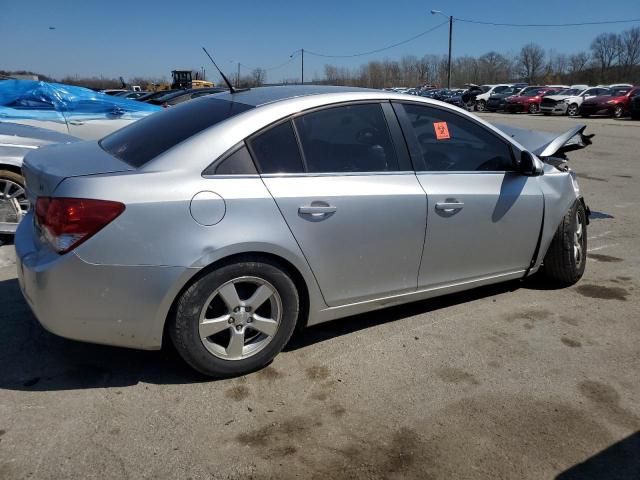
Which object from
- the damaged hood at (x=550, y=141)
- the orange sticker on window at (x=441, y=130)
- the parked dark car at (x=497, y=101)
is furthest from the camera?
the parked dark car at (x=497, y=101)

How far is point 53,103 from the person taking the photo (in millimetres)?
7488

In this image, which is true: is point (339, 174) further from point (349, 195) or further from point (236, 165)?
point (236, 165)

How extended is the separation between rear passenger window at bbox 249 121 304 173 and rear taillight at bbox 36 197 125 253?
77 cm

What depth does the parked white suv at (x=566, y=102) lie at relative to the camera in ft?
107

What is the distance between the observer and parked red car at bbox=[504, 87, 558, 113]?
35.6 meters

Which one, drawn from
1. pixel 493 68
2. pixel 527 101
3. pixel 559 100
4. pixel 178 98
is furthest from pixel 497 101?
pixel 493 68

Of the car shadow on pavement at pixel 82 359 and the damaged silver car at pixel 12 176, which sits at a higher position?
the damaged silver car at pixel 12 176

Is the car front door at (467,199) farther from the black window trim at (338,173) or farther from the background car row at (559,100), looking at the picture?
the background car row at (559,100)

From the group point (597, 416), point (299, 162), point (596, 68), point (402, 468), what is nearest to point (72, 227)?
point (299, 162)

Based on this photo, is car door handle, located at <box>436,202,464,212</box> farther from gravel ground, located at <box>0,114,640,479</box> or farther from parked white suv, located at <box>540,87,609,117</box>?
parked white suv, located at <box>540,87,609,117</box>

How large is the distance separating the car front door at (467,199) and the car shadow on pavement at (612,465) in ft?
4.68

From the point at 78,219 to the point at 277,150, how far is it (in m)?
1.08

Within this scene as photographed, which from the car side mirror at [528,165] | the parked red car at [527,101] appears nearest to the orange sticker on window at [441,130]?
the car side mirror at [528,165]

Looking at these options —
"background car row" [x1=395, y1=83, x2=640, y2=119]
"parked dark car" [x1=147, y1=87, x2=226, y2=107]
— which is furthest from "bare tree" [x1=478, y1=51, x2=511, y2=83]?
"parked dark car" [x1=147, y1=87, x2=226, y2=107]
